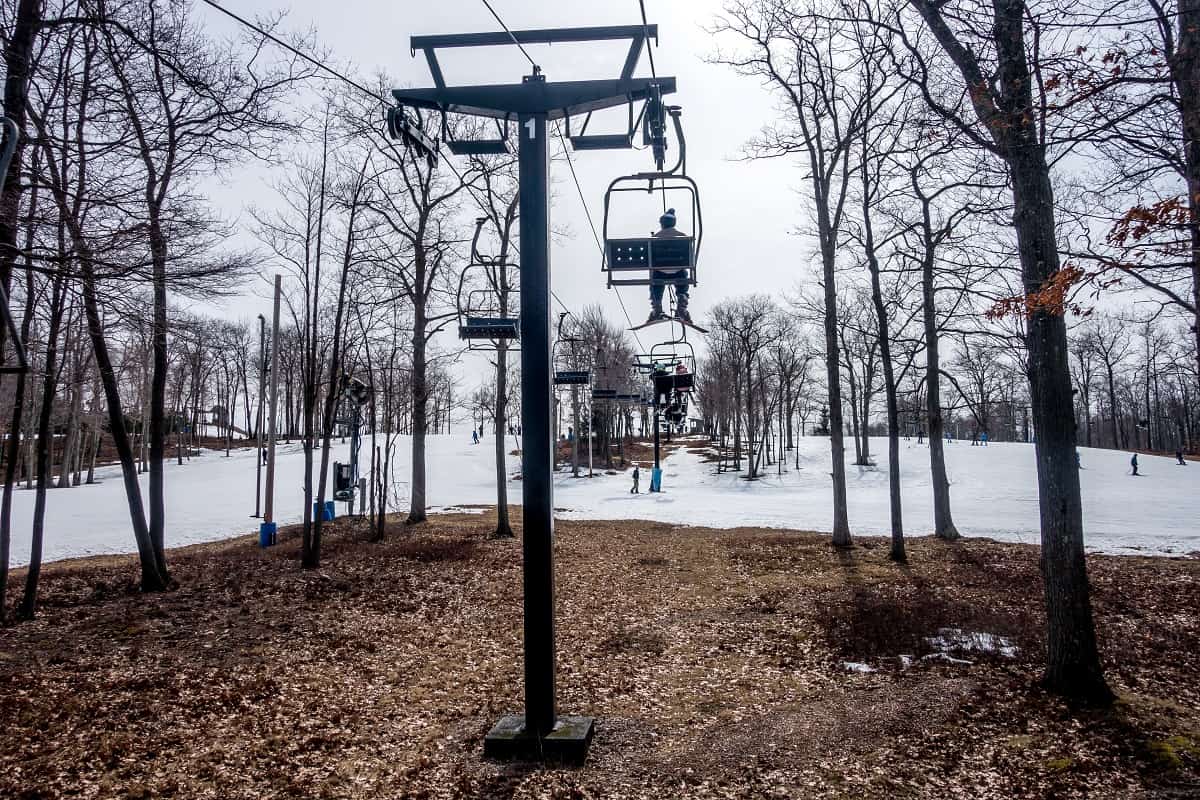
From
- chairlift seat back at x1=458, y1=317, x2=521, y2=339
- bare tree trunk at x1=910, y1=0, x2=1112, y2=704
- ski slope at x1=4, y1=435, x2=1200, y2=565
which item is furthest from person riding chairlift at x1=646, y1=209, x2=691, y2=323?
ski slope at x1=4, y1=435, x2=1200, y2=565

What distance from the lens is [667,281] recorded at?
8.12 metres

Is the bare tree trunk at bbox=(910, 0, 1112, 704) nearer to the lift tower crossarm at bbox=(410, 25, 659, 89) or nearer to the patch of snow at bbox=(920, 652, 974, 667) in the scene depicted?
the patch of snow at bbox=(920, 652, 974, 667)

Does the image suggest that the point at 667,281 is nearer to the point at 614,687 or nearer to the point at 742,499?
the point at 614,687

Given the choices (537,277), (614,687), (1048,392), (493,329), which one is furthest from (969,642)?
(493,329)

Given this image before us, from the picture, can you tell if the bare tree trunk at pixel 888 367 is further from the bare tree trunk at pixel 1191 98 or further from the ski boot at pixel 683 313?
the bare tree trunk at pixel 1191 98

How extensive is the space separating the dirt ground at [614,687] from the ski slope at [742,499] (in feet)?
25.6

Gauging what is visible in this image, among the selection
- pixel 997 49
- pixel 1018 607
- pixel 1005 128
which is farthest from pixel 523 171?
pixel 1018 607

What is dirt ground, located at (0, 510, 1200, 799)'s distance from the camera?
16.0ft

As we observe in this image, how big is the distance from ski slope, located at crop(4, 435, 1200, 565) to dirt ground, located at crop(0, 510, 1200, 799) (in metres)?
7.81

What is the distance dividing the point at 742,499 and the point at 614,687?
78.4 ft

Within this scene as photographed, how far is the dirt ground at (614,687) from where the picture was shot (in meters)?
4.88

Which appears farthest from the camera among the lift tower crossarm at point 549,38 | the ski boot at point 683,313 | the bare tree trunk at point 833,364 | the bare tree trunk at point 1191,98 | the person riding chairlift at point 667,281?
the bare tree trunk at point 833,364

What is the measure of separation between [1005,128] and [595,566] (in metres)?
10.5

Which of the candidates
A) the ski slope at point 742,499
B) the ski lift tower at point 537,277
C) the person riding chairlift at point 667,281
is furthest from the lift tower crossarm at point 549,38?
the ski slope at point 742,499
